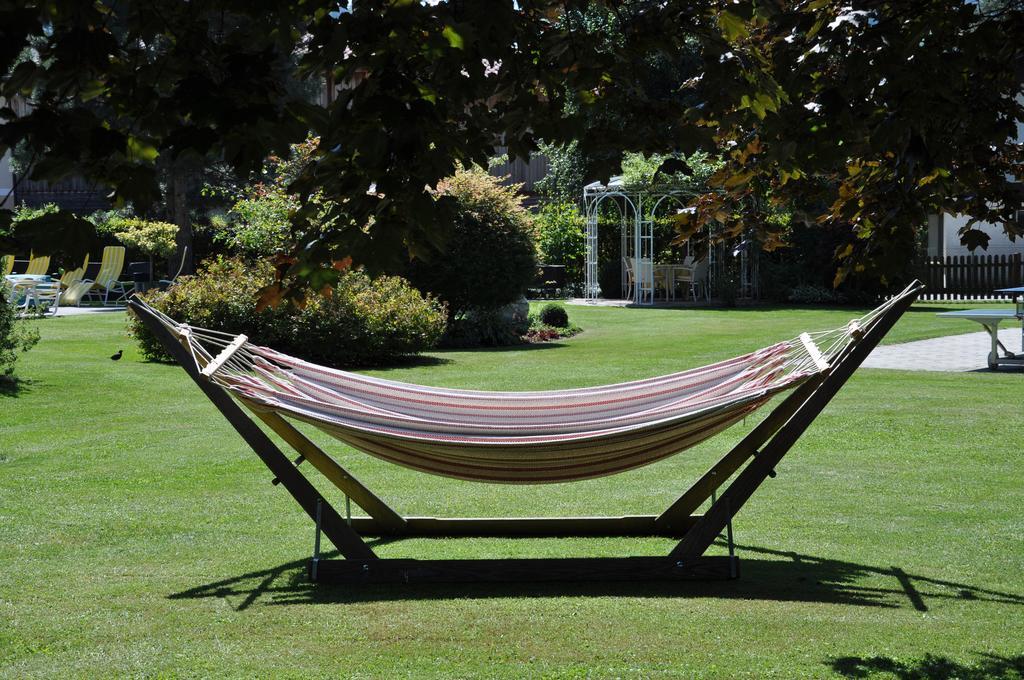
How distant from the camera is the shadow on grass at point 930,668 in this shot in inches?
138

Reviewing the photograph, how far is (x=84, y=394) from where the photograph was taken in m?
9.90

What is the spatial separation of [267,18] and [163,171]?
2355 cm

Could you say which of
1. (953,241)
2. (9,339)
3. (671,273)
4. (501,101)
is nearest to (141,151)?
(501,101)

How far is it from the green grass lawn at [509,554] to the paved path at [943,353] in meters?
3.35

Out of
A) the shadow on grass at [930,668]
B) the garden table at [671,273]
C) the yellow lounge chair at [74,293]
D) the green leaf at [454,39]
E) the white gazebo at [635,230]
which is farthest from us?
the garden table at [671,273]

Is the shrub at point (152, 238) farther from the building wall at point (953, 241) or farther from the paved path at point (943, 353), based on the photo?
the building wall at point (953, 241)

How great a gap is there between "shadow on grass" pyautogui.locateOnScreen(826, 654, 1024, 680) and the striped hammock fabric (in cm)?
96

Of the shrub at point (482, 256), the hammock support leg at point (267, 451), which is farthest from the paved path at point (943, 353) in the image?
the hammock support leg at point (267, 451)

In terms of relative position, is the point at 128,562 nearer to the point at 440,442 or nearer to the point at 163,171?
the point at 440,442

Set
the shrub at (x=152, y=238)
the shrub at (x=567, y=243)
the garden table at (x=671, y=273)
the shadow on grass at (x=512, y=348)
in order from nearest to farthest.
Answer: the shadow on grass at (x=512, y=348) < the garden table at (x=671, y=273) < the shrub at (x=152, y=238) < the shrub at (x=567, y=243)

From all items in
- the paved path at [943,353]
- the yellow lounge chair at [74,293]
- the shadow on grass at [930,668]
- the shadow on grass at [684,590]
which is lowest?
the shadow on grass at [930,668]

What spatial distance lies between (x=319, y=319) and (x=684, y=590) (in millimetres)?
8338

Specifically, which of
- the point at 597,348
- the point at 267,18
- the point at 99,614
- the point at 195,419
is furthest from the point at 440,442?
the point at 597,348

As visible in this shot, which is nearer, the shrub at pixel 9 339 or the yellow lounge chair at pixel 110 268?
the shrub at pixel 9 339
